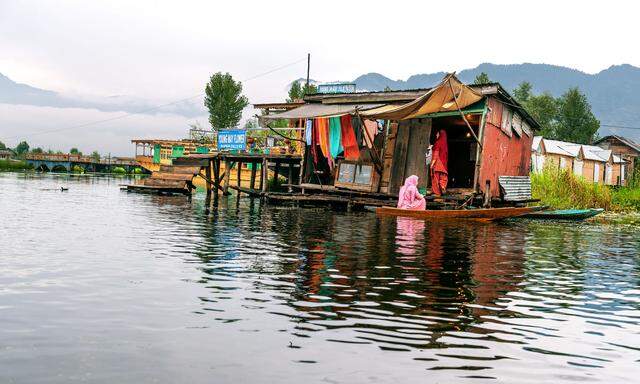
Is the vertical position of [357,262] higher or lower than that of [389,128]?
lower

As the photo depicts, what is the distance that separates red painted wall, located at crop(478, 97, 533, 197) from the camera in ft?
66.8

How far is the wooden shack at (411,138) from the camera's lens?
1992cm

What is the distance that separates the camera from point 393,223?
17.5 m

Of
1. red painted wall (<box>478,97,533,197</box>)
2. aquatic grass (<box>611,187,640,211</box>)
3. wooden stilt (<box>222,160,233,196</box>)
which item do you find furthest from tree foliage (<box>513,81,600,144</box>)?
red painted wall (<box>478,97,533,197</box>)

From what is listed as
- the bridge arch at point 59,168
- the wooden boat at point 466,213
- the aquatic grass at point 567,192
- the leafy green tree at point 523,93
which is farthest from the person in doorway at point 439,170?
the leafy green tree at point 523,93

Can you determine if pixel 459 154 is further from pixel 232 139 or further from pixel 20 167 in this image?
pixel 20 167

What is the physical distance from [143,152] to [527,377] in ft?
172

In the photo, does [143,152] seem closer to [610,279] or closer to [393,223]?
[393,223]

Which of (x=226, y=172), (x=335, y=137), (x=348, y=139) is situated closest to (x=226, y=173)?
(x=226, y=172)

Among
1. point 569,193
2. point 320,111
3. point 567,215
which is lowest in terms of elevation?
point 567,215

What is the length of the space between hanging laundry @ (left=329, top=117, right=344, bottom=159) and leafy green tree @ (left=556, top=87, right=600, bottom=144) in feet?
224

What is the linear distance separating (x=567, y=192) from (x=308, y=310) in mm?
22165

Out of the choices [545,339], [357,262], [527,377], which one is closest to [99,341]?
[527,377]

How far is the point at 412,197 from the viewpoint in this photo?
19.4 metres
